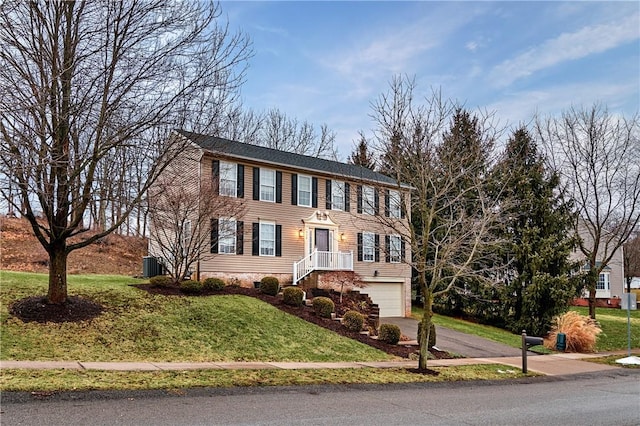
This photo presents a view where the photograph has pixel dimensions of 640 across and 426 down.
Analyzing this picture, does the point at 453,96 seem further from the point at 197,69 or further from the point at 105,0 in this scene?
the point at 105,0

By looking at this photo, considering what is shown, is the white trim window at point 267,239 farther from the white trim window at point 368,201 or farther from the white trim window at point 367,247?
the white trim window at point 367,247

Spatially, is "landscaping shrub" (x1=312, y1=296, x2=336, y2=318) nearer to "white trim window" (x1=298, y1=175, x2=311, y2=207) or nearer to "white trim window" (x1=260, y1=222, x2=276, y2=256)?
"white trim window" (x1=260, y1=222, x2=276, y2=256)

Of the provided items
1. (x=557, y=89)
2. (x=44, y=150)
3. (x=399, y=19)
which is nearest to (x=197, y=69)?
(x=44, y=150)

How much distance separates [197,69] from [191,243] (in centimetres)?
819

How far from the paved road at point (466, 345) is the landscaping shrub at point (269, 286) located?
5346 millimetres

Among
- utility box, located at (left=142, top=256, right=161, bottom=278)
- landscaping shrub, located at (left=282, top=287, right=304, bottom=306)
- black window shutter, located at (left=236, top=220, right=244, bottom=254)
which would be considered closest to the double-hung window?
landscaping shrub, located at (left=282, top=287, right=304, bottom=306)

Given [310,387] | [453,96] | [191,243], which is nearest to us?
[310,387]

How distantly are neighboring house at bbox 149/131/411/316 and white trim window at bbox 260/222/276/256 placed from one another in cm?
4

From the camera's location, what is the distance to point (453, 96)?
15344 mm

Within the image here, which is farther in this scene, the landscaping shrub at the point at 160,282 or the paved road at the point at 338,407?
the landscaping shrub at the point at 160,282

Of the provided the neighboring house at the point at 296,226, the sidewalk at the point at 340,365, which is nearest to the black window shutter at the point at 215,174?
the neighboring house at the point at 296,226

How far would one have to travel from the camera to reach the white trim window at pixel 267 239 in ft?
71.4

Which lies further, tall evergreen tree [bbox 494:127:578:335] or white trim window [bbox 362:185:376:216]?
tall evergreen tree [bbox 494:127:578:335]

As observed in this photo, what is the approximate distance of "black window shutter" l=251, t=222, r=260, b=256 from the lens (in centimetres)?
2134
